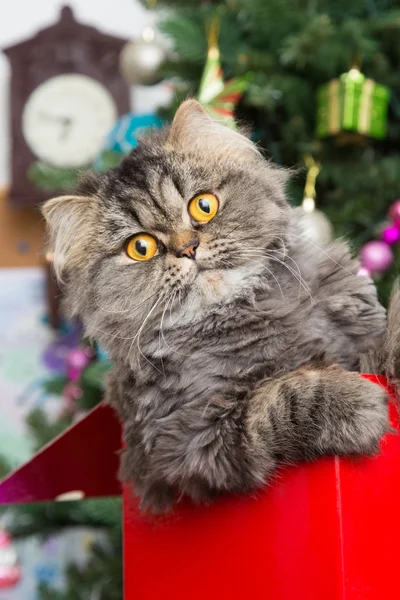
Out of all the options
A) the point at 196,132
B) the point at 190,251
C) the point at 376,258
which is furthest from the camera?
the point at 376,258

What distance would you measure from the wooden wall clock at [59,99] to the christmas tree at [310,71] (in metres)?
0.66

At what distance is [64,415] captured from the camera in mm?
2264

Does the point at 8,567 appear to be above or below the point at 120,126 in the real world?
below

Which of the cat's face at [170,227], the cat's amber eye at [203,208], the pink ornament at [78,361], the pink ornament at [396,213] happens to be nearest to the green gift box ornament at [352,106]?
the pink ornament at [396,213]

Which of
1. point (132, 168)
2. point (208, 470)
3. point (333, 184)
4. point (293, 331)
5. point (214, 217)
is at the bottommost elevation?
point (208, 470)

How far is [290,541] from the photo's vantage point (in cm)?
76

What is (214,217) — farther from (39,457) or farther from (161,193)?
(39,457)

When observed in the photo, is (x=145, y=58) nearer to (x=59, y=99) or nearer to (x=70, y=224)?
(x=59, y=99)

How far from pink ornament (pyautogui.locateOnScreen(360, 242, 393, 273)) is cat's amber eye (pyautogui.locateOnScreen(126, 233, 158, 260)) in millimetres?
668

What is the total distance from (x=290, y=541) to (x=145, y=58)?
1.36m

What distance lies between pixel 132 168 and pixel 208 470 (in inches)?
17.8

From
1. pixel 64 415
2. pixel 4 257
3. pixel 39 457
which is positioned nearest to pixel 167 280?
pixel 39 457

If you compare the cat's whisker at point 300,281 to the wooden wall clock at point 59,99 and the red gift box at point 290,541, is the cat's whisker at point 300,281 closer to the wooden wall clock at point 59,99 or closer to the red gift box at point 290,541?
the red gift box at point 290,541

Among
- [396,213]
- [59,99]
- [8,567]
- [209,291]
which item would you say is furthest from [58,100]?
[209,291]
